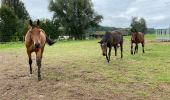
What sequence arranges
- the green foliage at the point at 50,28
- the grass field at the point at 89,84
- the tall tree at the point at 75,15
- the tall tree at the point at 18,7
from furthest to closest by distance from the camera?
the tall tree at the point at 18,7
the tall tree at the point at 75,15
the green foliage at the point at 50,28
the grass field at the point at 89,84

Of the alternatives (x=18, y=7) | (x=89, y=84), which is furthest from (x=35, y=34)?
(x=18, y=7)

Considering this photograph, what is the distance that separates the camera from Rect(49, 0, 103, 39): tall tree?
69438 mm

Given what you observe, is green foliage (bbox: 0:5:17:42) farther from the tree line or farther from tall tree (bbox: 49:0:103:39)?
tall tree (bbox: 49:0:103:39)

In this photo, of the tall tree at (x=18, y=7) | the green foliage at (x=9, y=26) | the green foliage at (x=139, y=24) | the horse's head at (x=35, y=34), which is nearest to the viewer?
the horse's head at (x=35, y=34)

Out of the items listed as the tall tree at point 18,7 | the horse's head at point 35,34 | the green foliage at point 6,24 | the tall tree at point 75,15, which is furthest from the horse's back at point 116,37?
the tall tree at point 18,7

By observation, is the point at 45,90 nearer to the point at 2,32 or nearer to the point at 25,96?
the point at 25,96

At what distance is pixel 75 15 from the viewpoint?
6975 centimetres

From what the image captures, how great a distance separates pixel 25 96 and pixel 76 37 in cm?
6203

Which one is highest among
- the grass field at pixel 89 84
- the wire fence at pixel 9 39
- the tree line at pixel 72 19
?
the tree line at pixel 72 19

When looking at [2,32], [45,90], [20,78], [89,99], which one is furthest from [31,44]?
[2,32]

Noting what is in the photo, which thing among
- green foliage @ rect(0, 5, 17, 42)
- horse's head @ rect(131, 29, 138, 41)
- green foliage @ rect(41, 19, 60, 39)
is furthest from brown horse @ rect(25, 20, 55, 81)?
green foliage @ rect(41, 19, 60, 39)

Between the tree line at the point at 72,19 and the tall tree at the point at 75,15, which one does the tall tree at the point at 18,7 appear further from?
the tall tree at the point at 75,15

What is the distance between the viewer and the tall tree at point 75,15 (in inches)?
2734

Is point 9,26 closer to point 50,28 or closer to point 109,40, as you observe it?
point 50,28
